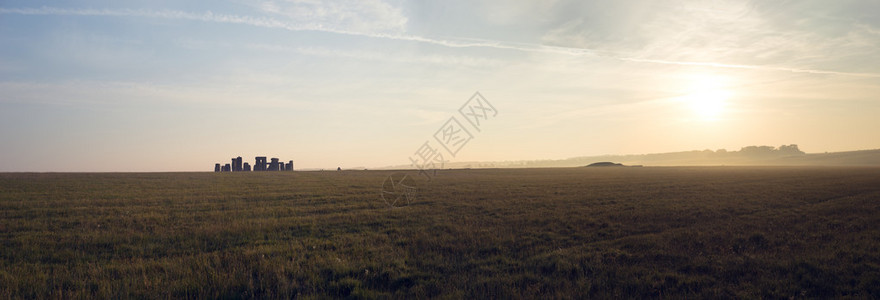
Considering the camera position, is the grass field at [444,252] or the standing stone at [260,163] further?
the standing stone at [260,163]

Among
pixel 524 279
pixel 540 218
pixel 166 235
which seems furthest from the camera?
pixel 540 218

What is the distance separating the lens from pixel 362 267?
9.84m

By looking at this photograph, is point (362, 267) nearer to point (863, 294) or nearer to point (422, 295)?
point (422, 295)

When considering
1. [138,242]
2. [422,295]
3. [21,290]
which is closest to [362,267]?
[422,295]

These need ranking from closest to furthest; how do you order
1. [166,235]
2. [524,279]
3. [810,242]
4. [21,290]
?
[21,290], [524,279], [810,242], [166,235]

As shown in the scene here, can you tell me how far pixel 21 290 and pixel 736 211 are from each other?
26.9 metres

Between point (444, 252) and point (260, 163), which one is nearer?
point (444, 252)

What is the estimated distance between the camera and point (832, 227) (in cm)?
1497

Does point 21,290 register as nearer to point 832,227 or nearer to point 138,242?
point 138,242

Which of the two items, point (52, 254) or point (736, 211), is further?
point (736, 211)

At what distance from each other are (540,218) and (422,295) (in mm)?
11133

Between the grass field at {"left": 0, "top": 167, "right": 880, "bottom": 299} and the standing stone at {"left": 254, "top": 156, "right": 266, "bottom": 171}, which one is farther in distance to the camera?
the standing stone at {"left": 254, "top": 156, "right": 266, "bottom": 171}

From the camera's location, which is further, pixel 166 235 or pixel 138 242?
pixel 166 235

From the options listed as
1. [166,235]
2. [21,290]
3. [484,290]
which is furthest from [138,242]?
[484,290]
